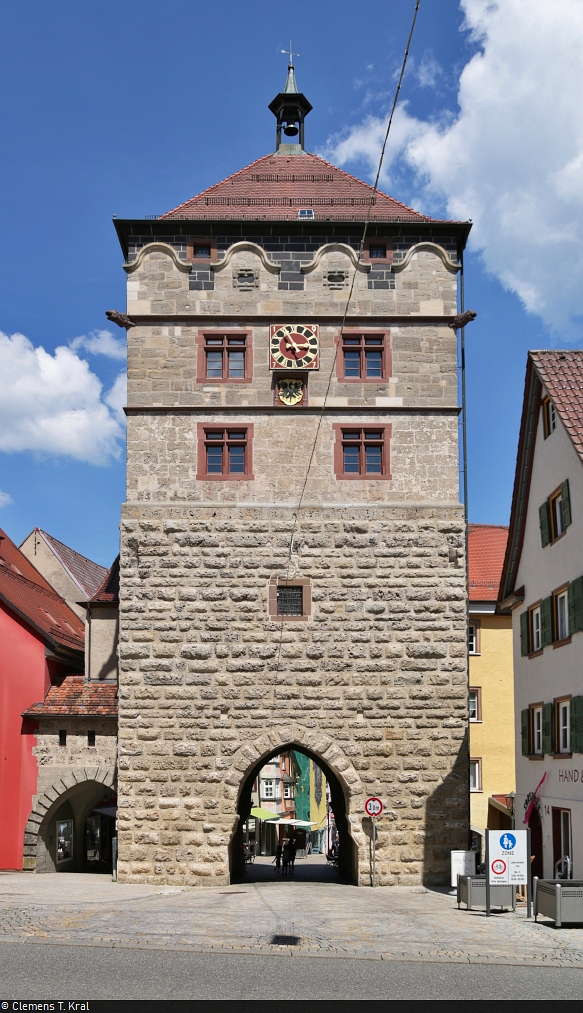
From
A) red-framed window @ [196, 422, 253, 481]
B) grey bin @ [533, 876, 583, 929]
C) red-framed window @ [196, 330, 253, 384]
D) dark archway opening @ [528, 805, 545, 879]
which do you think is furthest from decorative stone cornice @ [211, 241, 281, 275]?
grey bin @ [533, 876, 583, 929]

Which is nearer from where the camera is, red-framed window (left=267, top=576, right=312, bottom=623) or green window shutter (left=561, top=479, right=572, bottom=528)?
green window shutter (left=561, top=479, right=572, bottom=528)

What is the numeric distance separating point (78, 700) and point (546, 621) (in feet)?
36.9

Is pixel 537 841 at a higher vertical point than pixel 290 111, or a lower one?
lower

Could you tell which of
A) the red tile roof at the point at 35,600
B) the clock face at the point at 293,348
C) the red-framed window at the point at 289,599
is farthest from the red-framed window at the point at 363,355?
the red tile roof at the point at 35,600

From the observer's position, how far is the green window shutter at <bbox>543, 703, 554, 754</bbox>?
1912 cm

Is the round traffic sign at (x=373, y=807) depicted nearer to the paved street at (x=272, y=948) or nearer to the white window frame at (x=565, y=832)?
the paved street at (x=272, y=948)

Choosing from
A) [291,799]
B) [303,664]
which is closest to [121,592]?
[303,664]

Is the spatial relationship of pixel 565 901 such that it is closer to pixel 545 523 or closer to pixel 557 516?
pixel 557 516

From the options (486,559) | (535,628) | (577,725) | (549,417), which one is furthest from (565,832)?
(486,559)

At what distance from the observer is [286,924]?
1414cm

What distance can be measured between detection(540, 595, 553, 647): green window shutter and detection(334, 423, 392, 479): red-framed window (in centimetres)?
409

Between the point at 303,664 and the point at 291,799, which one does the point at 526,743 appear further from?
the point at 291,799

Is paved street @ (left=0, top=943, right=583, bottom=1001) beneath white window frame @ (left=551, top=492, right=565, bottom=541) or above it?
beneath

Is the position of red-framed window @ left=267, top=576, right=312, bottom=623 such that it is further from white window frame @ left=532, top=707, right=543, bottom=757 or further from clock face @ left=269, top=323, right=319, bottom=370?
white window frame @ left=532, top=707, right=543, bottom=757
